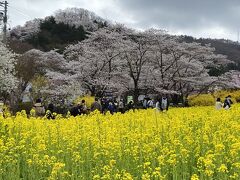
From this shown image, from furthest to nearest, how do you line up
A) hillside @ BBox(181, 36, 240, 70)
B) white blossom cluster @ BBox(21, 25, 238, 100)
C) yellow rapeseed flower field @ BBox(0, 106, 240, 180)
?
hillside @ BBox(181, 36, 240, 70) < white blossom cluster @ BBox(21, 25, 238, 100) < yellow rapeseed flower field @ BBox(0, 106, 240, 180)

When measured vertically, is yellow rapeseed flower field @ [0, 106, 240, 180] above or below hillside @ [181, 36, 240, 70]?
below

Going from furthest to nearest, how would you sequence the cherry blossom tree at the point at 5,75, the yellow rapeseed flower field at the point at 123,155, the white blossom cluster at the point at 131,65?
the white blossom cluster at the point at 131,65 → the cherry blossom tree at the point at 5,75 → the yellow rapeseed flower field at the point at 123,155

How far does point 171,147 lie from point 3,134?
4093mm

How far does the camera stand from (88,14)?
91.9 metres

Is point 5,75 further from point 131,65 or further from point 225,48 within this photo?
point 225,48

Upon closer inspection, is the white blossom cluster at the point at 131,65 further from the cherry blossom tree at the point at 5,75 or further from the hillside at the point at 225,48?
the hillside at the point at 225,48

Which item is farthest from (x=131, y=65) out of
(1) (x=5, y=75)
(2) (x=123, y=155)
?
(2) (x=123, y=155)

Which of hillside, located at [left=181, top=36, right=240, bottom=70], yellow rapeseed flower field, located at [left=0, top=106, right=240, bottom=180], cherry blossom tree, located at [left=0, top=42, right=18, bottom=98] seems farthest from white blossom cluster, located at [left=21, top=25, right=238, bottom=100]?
hillside, located at [left=181, top=36, right=240, bottom=70]

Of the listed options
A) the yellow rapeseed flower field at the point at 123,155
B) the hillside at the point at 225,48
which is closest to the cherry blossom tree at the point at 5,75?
the yellow rapeseed flower field at the point at 123,155

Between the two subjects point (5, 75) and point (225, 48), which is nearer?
point (5, 75)

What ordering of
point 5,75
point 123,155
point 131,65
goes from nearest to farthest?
point 123,155 < point 5,75 < point 131,65

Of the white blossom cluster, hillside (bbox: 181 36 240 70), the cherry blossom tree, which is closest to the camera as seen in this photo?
the cherry blossom tree

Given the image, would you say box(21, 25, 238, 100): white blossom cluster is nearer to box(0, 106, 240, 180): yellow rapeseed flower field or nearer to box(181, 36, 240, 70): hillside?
box(0, 106, 240, 180): yellow rapeseed flower field

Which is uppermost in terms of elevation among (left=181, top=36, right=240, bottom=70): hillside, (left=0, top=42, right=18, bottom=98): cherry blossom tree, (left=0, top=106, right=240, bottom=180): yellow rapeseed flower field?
(left=181, top=36, right=240, bottom=70): hillside
